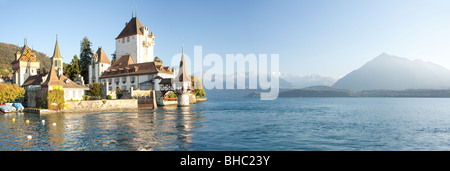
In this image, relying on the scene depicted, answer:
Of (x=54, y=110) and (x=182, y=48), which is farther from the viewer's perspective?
(x=182, y=48)

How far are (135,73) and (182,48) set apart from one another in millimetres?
15267

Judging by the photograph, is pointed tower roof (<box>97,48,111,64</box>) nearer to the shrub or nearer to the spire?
the spire

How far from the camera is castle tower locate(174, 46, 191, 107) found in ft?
241

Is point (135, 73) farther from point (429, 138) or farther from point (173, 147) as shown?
point (429, 138)

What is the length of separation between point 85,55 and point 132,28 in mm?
19033

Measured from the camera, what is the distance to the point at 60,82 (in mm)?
55625

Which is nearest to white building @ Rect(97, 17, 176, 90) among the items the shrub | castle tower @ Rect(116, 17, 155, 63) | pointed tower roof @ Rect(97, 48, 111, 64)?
castle tower @ Rect(116, 17, 155, 63)

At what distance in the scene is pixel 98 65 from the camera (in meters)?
88.2

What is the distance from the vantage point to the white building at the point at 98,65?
88.1 metres
